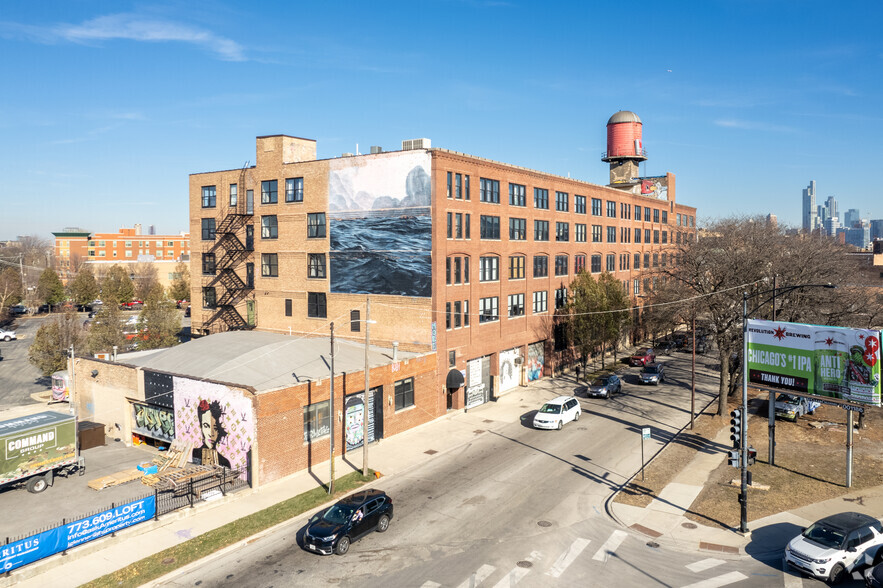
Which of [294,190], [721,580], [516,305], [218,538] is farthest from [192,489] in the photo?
[516,305]

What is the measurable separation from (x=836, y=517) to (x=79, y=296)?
123216 millimetres

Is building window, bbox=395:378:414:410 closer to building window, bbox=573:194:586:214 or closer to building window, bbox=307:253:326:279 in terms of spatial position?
building window, bbox=307:253:326:279

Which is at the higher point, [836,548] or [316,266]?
[316,266]

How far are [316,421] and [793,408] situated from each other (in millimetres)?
31438

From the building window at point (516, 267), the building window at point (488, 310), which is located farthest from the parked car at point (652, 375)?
the building window at point (488, 310)

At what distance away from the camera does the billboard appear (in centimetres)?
2503

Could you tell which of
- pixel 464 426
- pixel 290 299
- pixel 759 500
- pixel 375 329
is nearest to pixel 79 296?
pixel 290 299

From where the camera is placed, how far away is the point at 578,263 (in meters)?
60.2

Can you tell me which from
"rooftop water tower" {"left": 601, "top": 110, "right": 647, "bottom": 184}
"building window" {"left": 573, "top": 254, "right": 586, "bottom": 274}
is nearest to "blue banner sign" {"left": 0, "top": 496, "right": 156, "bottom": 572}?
"building window" {"left": 573, "top": 254, "right": 586, "bottom": 274}

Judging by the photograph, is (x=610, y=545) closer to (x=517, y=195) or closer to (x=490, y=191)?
(x=490, y=191)

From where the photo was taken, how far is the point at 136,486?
27.8 m

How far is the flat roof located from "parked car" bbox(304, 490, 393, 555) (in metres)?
8.14

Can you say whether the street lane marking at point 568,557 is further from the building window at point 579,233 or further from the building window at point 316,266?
the building window at point 579,233

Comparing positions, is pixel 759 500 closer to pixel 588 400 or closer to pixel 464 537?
pixel 464 537
